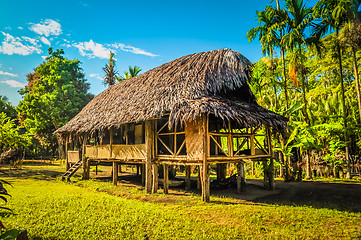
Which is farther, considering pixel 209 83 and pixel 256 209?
pixel 209 83

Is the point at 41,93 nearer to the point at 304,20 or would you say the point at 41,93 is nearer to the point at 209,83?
the point at 209,83

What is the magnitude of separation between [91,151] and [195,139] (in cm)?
802

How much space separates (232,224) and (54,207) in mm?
5678

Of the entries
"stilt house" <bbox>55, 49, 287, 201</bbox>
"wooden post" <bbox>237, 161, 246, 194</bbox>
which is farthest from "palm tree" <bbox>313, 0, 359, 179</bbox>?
"wooden post" <bbox>237, 161, 246, 194</bbox>

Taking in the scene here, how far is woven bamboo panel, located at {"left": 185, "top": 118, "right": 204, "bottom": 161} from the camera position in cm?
905

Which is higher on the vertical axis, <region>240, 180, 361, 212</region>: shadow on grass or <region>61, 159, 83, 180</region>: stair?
<region>61, 159, 83, 180</region>: stair

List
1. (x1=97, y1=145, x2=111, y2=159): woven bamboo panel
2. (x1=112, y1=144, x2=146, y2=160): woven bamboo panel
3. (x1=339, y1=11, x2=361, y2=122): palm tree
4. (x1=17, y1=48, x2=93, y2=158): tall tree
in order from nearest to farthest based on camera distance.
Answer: (x1=112, y1=144, x2=146, y2=160): woven bamboo panel < (x1=339, y1=11, x2=361, y2=122): palm tree < (x1=97, y1=145, x2=111, y2=159): woven bamboo panel < (x1=17, y1=48, x2=93, y2=158): tall tree

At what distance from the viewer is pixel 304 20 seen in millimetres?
12703

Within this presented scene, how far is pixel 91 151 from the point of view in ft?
47.8

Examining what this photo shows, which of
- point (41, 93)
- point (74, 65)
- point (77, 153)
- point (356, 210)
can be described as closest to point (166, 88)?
point (356, 210)

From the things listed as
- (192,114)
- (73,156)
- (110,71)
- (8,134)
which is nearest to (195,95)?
(192,114)

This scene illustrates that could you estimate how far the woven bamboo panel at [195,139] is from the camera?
905 cm

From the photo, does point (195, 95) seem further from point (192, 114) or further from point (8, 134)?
point (8, 134)

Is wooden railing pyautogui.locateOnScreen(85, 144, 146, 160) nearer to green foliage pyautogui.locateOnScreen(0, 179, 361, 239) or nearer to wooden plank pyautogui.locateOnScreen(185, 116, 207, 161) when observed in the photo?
wooden plank pyautogui.locateOnScreen(185, 116, 207, 161)
